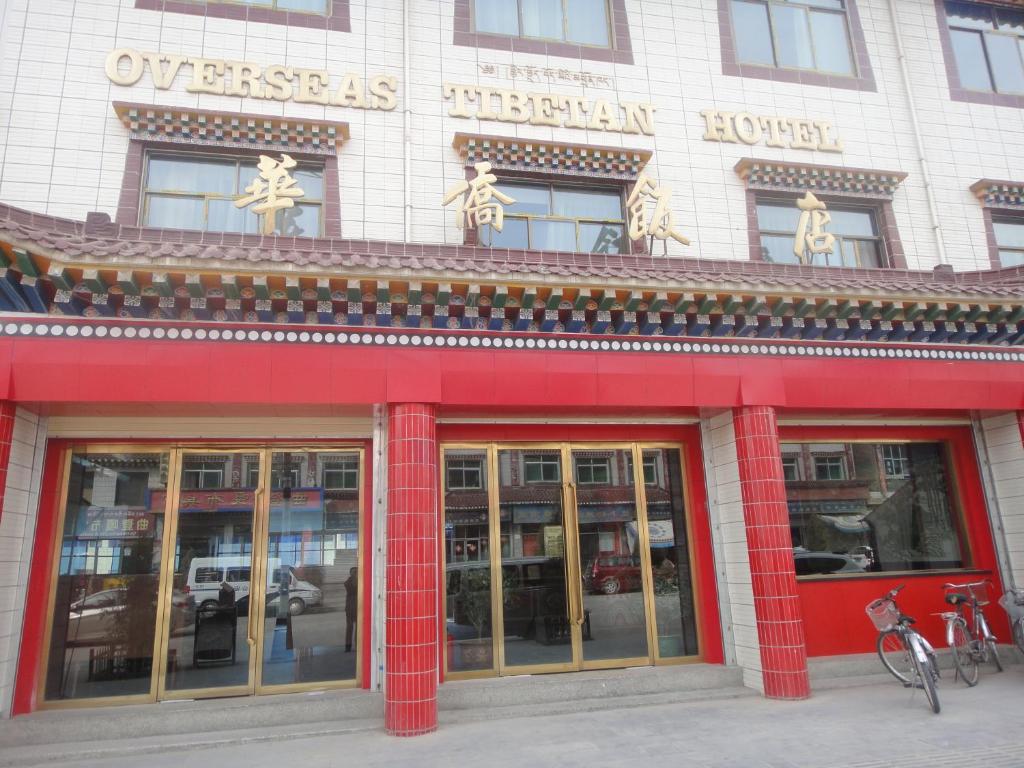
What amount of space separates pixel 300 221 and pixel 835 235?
813 centimetres

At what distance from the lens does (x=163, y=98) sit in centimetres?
884

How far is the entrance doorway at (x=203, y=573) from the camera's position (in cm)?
742

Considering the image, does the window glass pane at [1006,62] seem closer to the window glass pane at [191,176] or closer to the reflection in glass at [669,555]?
the reflection in glass at [669,555]

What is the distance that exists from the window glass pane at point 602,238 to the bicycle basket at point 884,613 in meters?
5.60

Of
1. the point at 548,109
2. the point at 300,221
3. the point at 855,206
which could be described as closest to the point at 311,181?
the point at 300,221

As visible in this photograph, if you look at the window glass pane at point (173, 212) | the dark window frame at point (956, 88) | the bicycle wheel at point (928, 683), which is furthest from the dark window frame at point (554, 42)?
the bicycle wheel at point (928, 683)

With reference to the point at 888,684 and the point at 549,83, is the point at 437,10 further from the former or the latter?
the point at 888,684

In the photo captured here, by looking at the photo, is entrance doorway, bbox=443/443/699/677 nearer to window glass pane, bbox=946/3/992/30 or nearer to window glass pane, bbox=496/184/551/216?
window glass pane, bbox=496/184/551/216

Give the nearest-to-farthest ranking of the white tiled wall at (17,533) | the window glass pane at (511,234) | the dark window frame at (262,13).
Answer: the white tiled wall at (17,533), the dark window frame at (262,13), the window glass pane at (511,234)

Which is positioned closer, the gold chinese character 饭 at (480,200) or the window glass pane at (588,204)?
the gold chinese character 饭 at (480,200)

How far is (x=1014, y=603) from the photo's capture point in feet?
27.2

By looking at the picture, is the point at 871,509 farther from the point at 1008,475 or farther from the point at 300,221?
the point at 300,221

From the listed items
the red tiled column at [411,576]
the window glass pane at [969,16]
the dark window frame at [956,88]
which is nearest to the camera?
the red tiled column at [411,576]

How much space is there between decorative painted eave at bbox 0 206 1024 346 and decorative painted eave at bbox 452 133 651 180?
165 cm
